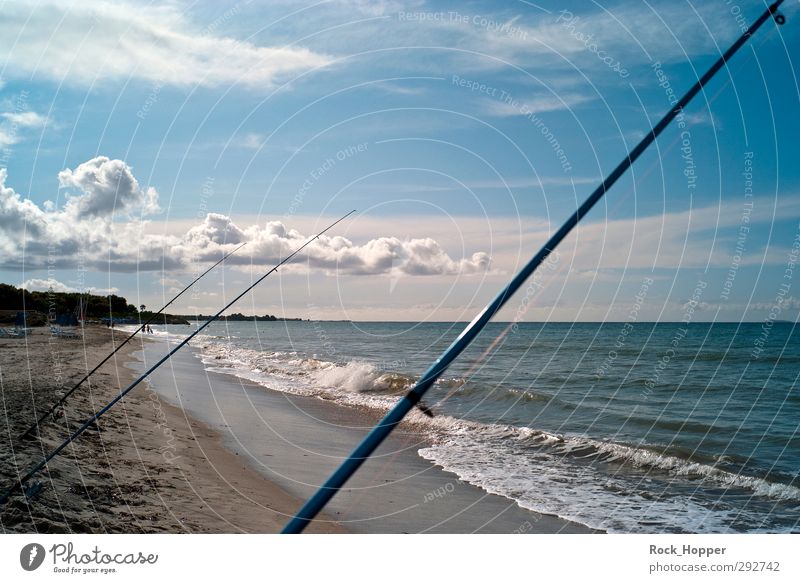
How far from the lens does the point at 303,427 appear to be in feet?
37.8

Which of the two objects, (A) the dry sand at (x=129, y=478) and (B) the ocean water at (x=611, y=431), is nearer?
(A) the dry sand at (x=129, y=478)

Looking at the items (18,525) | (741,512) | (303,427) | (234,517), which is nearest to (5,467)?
(18,525)

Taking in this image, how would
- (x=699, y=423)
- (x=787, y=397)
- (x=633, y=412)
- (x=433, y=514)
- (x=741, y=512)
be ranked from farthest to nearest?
(x=787, y=397) → (x=633, y=412) → (x=699, y=423) → (x=741, y=512) → (x=433, y=514)

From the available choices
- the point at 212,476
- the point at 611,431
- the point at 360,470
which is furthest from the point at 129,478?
the point at 611,431

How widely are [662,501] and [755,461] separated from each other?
3.73m

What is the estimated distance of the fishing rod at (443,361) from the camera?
76.2 inches

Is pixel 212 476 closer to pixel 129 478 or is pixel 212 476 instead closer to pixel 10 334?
pixel 129 478

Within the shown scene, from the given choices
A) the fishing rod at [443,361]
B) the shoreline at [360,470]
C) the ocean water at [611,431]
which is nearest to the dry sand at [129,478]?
the shoreline at [360,470]

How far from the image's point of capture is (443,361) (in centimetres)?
A: 207

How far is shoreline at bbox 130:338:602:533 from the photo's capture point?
6.49m

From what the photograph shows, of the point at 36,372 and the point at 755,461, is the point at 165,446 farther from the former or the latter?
the point at 755,461

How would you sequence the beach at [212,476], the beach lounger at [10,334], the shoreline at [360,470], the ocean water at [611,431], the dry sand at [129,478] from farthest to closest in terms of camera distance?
1. the beach lounger at [10,334]
2. the ocean water at [611,431]
3. the shoreline at [360,470]
4. the beach at [212,476]
5. the dry sand at [129,478]

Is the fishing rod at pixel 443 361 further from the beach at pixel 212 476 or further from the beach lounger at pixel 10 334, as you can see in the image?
the beach lounger at pixel 10 334

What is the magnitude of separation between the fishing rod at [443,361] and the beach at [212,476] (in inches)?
156
